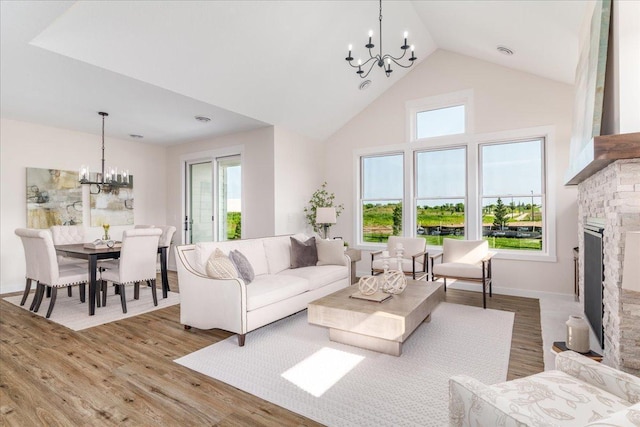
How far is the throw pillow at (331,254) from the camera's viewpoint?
4.61m

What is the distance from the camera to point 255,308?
313 cm

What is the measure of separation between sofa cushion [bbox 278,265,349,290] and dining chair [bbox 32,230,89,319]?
249cm

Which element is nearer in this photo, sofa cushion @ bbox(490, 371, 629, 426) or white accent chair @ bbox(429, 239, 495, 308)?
sofa cushion @ bbox(490, 371, 629, 426)

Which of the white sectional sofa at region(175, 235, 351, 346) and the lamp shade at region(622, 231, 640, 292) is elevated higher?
the lamp shade at region(622, 231, 640, 292)

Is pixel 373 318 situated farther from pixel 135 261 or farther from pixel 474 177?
pixel 474 177

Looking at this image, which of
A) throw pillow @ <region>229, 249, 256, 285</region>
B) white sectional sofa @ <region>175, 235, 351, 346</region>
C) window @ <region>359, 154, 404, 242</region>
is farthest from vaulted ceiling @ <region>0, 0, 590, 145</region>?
throw pillow @ <region>229, 249, 256, 285</region>

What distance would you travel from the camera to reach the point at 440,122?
561 centimetres

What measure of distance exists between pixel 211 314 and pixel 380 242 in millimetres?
3744

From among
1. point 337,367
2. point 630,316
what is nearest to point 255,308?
point 337,367

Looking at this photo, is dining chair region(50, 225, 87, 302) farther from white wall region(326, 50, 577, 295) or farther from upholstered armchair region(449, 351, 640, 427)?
upholstered armchair region(449, 351, 640, 427)

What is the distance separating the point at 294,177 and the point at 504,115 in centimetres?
348

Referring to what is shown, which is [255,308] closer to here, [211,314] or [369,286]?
[211,314]

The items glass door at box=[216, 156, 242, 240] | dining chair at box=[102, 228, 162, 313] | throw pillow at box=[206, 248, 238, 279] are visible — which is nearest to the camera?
throw pillow at box=[206, 248, 238, 279]

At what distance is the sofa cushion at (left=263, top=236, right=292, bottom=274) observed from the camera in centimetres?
426
